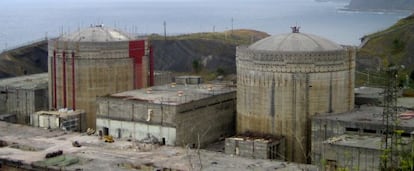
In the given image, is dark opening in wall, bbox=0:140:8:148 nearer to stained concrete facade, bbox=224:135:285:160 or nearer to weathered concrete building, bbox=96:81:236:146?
weathered concrete building, bbox=96:81:236:146

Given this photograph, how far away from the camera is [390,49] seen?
Result: 67688 millimetres

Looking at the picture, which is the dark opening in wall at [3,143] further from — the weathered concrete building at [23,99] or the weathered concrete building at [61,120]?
the weathered concrete building at [23,99]

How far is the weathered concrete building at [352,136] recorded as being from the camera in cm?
2725

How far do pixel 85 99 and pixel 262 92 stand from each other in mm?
12376

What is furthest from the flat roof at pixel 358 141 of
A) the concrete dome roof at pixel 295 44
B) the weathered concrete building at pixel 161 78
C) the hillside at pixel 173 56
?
the hillside at pixel 173 56

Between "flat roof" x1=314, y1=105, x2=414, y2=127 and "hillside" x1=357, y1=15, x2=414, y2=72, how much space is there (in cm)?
2474

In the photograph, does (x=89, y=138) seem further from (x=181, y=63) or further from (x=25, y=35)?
(x=25, y=35)

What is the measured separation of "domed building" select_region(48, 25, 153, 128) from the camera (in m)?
40.7

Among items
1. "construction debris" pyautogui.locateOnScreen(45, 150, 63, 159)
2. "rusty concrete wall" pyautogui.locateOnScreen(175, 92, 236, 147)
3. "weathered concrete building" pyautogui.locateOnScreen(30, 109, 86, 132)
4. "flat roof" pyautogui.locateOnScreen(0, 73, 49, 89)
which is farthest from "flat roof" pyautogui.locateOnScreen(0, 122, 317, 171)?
"flat roof" pyautogui.locateOnScreen(0, 73, 49, 89)

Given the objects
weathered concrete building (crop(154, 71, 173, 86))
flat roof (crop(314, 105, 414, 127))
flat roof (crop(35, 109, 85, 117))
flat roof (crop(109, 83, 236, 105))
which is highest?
weathered concrete building (crop(154, 71, 173, 86))

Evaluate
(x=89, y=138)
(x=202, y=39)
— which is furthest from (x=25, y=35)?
(x=89, y=138)

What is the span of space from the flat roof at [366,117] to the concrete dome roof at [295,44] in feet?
12.6

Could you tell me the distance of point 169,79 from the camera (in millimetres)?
50062

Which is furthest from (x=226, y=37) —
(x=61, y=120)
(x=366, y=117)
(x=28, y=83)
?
(x=366, y=117)
